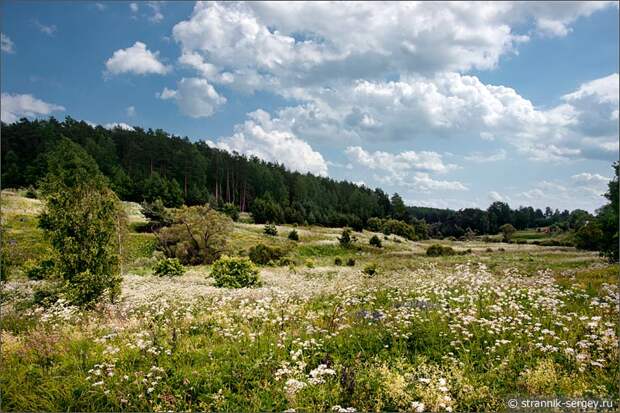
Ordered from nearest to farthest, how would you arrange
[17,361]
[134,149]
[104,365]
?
1. [104,365]
2. [17,361]
3. [134,149]

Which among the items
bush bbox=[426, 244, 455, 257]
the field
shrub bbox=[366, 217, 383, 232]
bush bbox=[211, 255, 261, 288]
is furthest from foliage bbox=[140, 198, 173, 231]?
shrub bbox=[366, 217, 383, 232]

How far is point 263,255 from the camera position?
33812 millimetres

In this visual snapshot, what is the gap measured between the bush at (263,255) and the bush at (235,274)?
11.0 metres

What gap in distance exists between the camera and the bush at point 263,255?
33.5 meters

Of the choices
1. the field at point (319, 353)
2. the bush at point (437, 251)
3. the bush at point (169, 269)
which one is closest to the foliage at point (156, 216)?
the bush at point (169, 269)

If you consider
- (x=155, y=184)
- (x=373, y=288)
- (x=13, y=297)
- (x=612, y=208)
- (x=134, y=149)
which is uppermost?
(x=134, y=149)

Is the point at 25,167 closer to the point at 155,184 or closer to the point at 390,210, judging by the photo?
the point at 155,184

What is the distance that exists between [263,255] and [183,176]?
65437mm

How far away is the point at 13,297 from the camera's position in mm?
18219

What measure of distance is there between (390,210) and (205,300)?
118329 mm

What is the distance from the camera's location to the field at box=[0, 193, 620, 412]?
7.09 metres

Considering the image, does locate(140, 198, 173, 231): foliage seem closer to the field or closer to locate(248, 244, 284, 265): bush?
locate(248, 244, 284, 265): bush

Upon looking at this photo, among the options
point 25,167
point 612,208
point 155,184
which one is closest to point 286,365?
point 612,208

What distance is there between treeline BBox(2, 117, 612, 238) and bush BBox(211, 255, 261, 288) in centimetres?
5171
